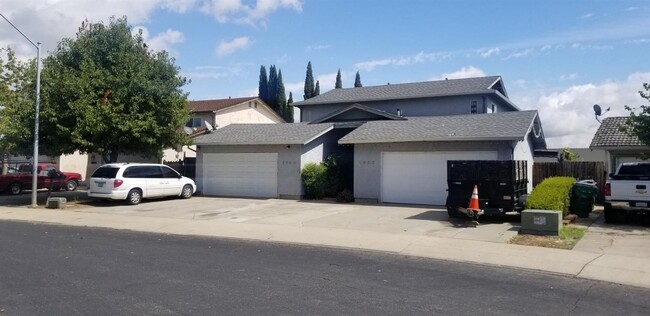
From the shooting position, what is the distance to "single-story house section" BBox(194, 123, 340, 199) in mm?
22047

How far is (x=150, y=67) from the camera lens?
22.0m

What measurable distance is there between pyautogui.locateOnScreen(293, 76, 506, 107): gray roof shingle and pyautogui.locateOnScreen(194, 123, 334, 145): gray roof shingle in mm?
7997

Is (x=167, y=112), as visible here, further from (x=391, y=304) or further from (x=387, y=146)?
(x=391, y=304)

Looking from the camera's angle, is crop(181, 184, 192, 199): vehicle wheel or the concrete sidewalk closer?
the concrete sidewalk

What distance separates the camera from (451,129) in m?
19.7

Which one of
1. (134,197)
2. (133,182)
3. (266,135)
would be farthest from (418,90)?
(134,197)

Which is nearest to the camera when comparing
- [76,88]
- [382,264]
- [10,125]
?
[382,264]

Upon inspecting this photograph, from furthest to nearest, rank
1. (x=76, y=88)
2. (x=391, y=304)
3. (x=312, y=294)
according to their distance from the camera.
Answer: (x=76, y=88) → (x=312, y=294) → (x=391, y=304)

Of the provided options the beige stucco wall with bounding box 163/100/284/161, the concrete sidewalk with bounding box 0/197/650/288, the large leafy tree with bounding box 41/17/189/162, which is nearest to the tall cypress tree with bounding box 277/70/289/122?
the beige stucco wall with bounding box 163/100/284/161

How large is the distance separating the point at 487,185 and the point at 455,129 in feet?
18.4

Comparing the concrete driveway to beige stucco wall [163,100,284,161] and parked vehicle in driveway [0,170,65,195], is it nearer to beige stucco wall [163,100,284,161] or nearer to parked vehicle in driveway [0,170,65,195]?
parked vehicle in driveway [0,170,65,195]

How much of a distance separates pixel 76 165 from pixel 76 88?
56.1 feet

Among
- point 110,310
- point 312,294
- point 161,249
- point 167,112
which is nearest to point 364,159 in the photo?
point 167,112

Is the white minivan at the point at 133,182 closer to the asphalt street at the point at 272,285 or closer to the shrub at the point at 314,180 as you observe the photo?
the shrub at the point at 314,180
